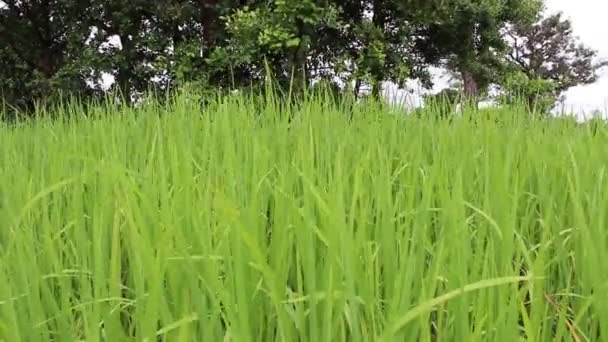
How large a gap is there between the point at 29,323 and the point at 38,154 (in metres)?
0.96

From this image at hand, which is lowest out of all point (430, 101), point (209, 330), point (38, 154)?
point (209, 330)

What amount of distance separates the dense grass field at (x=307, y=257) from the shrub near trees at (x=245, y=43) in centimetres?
422

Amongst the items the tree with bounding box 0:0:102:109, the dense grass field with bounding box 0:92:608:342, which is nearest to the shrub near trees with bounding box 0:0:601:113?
the tree with bounding box 0:0:102:109

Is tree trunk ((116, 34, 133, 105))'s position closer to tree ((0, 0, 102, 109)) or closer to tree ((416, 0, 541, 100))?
tree ((0, 0, 102, 109))

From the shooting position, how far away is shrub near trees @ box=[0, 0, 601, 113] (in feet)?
19.4

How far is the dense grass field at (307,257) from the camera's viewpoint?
25.5 inches

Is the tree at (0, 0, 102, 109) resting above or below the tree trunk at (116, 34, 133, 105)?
above

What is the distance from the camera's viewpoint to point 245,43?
19.5ft

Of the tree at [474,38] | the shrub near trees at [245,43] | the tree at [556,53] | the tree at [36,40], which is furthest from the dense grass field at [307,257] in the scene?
the tree at [556,53]

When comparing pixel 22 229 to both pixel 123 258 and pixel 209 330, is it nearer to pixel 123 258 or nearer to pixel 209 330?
pixel 123 258

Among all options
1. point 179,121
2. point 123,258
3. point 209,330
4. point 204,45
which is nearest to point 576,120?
point 179,121

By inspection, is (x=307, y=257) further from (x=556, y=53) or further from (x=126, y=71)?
(x=556, y=53)

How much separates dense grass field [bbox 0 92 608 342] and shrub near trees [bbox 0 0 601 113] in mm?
4221

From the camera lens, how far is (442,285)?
2.64 ft
